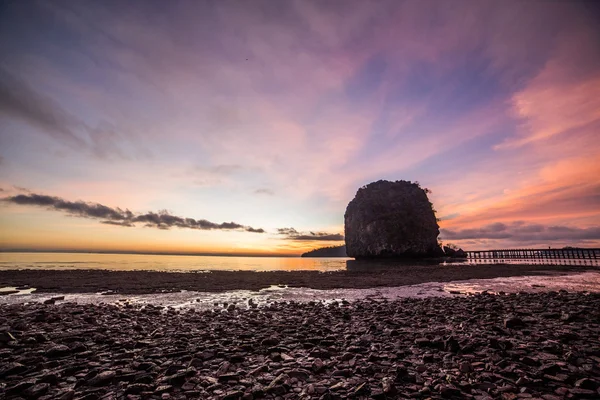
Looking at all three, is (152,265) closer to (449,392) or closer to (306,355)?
(306,355)

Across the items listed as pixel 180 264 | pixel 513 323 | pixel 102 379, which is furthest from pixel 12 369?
pixel 180 264

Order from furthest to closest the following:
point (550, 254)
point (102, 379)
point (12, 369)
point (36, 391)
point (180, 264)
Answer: point (550, 254) → point (180, 264) → point (12, 369) → point (102, 379) → point (36, 391)

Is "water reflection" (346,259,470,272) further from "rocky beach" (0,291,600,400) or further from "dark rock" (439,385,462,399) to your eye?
"dark rock" (439,385,462,399)

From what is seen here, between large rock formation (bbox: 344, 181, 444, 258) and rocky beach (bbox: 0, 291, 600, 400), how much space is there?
8752 cm

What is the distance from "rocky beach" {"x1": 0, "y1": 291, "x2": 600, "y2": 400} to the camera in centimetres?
484

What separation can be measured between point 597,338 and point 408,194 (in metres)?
102

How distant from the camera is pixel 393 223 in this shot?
316 feet

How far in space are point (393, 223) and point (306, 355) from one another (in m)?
95.7

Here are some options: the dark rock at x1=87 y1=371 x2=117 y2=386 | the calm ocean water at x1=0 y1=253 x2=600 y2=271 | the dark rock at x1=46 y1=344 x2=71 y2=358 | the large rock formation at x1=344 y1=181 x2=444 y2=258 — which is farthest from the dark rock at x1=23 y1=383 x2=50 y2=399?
the large rock formation at x1=344 y1=181 x2=444 y2=258

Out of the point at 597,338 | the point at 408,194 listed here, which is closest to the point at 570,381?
the point at 597,338

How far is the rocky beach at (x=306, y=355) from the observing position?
4.84 meters

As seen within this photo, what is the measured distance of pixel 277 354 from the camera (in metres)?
6.57

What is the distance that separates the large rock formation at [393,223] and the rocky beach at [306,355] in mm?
87521

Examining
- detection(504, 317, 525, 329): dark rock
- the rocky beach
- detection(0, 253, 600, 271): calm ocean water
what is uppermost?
detection(504, 317, 525, 329): dark rock
